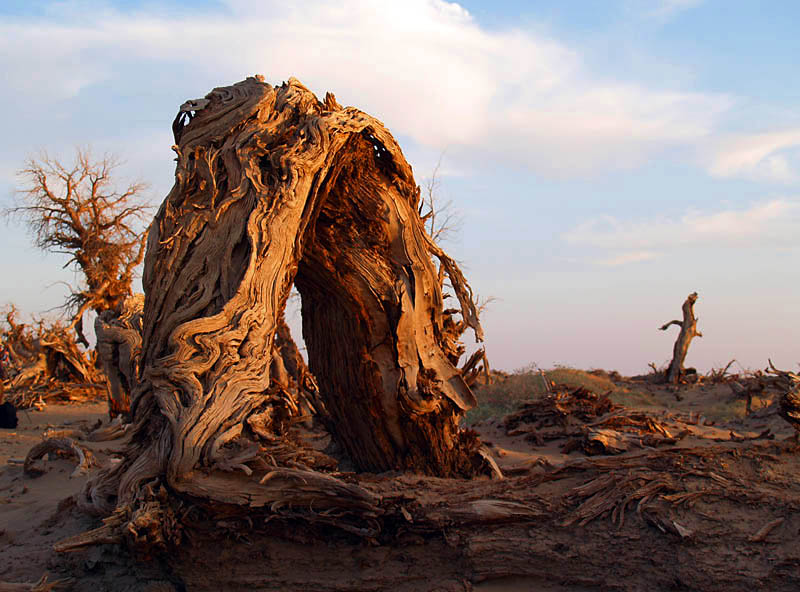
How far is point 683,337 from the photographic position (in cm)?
1658

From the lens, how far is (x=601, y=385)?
15250 mm

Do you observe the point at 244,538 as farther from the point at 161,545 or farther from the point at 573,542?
the point at 573,542

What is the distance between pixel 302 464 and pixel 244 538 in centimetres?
53

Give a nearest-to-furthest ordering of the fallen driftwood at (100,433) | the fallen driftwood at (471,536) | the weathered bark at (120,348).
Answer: the fallen driftwood at (471,536)
the fallen driftwood at (100,433)
the weathered bark at (120,348)

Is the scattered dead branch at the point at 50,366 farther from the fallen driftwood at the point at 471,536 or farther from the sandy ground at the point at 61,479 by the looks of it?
the fallen driftwood at the point at 471,536

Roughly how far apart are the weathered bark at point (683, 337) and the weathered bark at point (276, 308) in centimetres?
1246

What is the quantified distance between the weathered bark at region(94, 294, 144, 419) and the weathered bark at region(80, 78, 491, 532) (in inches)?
214

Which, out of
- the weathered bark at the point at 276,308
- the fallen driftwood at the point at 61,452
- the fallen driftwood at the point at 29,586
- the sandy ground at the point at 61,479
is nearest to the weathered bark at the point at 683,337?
the sandy ground at the point at 61,479

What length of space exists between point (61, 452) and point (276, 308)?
160 inches

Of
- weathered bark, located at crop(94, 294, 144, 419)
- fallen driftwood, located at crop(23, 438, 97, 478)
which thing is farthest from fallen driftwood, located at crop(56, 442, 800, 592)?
weathered bark, located at crop(94, 294, 144, 419)

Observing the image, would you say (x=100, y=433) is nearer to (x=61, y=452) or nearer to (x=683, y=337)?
(x=61, y=452)

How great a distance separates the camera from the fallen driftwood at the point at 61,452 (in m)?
6.59

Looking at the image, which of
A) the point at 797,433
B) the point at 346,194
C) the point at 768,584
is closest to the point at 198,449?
the point at 346,194

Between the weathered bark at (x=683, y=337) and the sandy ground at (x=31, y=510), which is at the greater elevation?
the weathered bark at (x=683, y=337)
